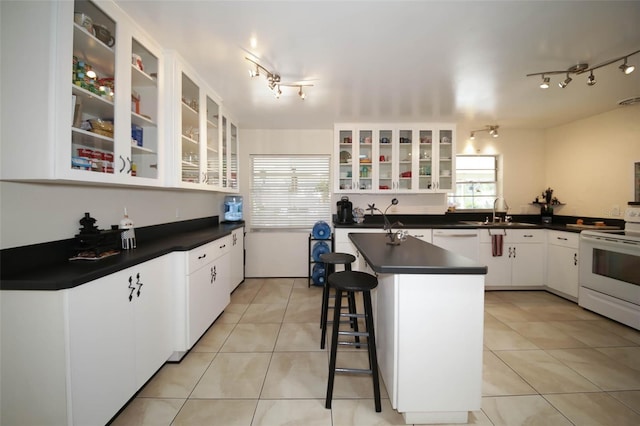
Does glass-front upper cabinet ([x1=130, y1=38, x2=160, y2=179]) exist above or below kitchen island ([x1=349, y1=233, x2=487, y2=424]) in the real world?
above

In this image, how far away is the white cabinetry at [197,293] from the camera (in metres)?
2.21

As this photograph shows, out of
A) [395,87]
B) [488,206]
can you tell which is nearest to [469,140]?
[488,206]

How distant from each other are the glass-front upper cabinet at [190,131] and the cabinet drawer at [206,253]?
638 mm

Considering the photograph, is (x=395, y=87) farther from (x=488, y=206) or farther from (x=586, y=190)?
(x=586, y=190)

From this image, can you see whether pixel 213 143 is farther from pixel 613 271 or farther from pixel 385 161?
pixel 613 271

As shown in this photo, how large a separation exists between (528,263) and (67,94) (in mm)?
5066

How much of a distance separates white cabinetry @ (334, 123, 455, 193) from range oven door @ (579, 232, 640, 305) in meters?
1.75

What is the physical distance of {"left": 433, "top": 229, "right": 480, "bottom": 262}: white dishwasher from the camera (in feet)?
12.6

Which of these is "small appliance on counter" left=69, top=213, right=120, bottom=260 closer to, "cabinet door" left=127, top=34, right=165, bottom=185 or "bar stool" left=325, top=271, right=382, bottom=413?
"cabinet door" left=127, top=34, right=165, bottom=185

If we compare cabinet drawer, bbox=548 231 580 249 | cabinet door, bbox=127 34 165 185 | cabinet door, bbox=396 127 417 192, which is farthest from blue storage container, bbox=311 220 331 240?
cabinet drawer, bbox=548 231 580 249

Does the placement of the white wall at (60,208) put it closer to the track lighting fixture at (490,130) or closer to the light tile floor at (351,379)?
the light tile floor at (351,379)

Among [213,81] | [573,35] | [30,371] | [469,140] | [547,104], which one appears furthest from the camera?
[469,140]

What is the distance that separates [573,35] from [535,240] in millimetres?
2771

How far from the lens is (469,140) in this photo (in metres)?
4.50
